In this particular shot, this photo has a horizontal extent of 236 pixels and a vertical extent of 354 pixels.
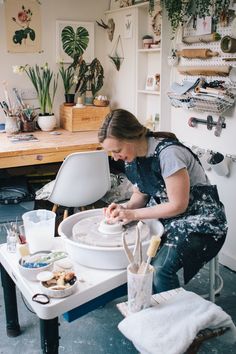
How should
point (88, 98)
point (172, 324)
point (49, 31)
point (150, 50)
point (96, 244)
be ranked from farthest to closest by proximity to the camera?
1. point (88, 98)
2. point (49, 31)
3. point (150, 50)
4. point (96, 244)
5. point (172, 324)

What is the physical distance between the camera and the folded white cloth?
115 cm

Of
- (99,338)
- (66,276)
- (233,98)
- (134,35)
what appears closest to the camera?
(66,276)

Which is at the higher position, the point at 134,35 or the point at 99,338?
the point at 134,35

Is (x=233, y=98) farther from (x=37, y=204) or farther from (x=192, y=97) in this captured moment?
(x=37, y=204)

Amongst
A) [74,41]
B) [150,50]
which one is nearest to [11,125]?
[74,41]

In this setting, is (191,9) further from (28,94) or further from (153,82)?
(28,94)

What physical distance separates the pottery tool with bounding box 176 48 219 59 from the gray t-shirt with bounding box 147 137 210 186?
35.9 inches

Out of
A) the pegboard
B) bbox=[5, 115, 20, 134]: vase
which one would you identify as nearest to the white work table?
the pegboard

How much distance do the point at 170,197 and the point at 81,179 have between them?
0.98 metres

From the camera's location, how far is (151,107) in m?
3.36

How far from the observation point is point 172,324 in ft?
3.95

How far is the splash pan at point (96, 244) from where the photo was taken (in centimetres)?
141

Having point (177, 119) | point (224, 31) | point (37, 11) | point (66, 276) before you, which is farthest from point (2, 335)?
point (37, 11)

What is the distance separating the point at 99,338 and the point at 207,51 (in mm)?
1673
